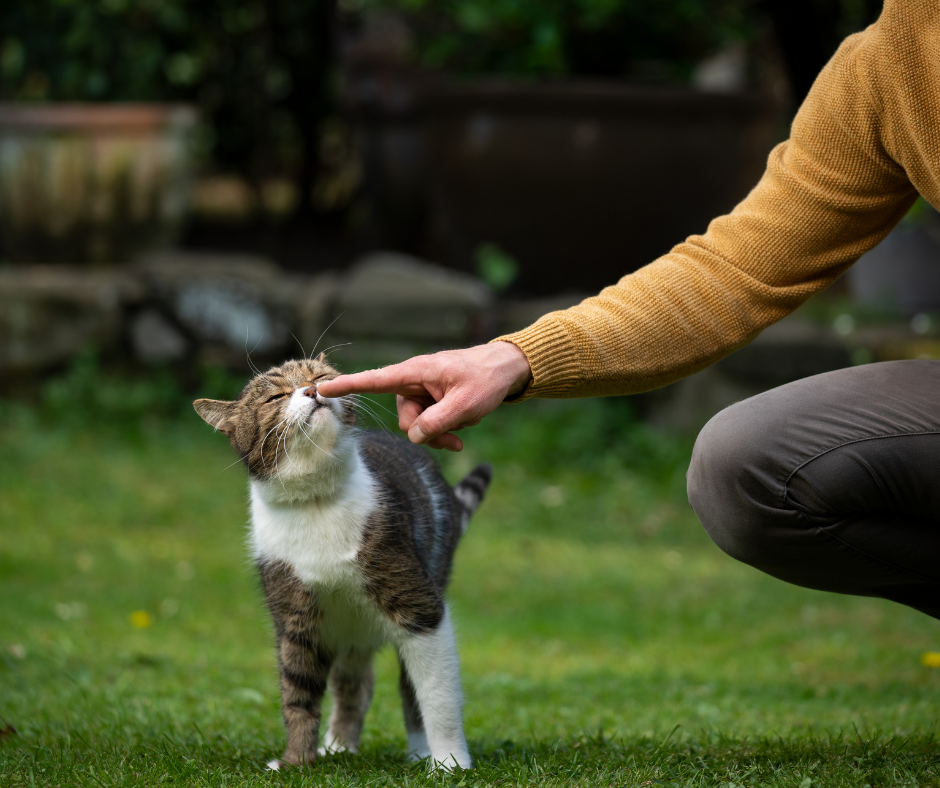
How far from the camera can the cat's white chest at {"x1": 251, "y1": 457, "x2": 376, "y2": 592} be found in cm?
236

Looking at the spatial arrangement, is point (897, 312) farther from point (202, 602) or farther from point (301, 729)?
point (301, 729)

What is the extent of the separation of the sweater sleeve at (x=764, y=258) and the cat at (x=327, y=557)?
1.44ft

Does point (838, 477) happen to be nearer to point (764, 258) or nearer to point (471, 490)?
point (764, 258)

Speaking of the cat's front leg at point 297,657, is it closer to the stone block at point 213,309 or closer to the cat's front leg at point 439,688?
the cat's front leg at point 439,688

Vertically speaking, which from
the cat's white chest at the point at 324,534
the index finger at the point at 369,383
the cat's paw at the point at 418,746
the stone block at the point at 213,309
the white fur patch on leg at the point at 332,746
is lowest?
the stone block at the point at 213,309

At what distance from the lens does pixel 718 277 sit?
2414mm

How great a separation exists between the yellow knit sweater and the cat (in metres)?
0.46

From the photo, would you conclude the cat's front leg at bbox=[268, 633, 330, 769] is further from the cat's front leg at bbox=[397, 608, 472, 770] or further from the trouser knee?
the trouser knee

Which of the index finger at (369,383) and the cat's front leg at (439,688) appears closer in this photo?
the index finger at (369,383)

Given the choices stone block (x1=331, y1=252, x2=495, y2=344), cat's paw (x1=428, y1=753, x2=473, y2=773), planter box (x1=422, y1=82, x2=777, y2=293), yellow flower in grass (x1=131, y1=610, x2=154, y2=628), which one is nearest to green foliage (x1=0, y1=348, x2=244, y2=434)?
stone block (x1=331, y1=252, x2=495, y2=344)

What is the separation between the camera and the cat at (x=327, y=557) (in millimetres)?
2357

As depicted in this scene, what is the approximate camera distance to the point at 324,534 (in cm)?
237

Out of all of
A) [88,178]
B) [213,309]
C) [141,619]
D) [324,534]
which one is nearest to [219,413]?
[324,534]

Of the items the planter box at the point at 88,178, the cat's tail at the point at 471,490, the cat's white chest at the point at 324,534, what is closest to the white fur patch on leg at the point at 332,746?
the cat's white chest at the point at 324,534
